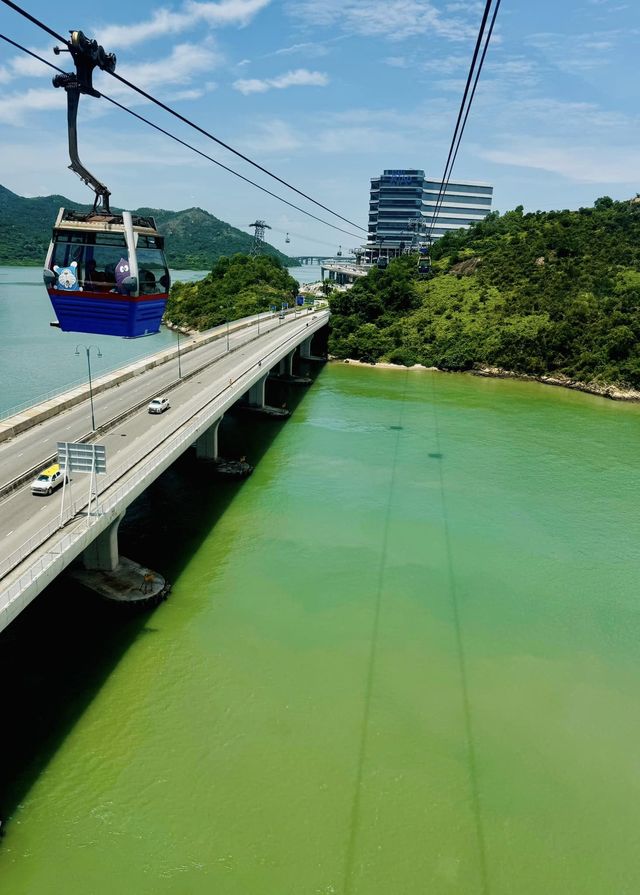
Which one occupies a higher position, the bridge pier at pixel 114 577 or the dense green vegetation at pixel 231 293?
the dense green vegetation at pixel 231 293

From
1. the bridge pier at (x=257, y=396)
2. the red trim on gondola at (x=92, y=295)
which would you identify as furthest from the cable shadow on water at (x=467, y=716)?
the bridge pier at (x=257, y=396)

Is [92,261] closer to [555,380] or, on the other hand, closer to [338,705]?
[338,705]

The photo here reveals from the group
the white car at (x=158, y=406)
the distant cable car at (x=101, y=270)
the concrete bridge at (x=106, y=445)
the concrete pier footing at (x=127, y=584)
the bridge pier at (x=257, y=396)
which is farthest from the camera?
→ the bridge pier at (x=257, y=396)

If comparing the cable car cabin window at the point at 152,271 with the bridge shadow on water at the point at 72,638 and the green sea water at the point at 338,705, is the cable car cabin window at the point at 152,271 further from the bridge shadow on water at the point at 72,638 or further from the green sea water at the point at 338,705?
A: the green sea water at the point at 338,705

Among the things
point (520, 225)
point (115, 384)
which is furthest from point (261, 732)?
point (520, 225)

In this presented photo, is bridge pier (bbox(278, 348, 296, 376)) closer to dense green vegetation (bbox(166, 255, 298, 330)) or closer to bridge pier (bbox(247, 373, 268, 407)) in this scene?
bridge pier (bbox(247, 373, 268, 407))
